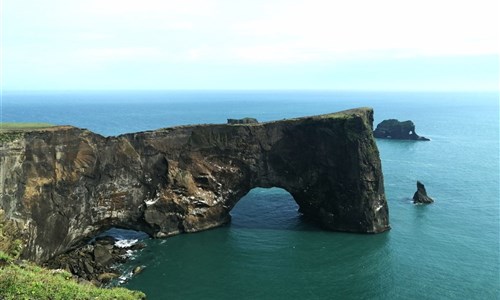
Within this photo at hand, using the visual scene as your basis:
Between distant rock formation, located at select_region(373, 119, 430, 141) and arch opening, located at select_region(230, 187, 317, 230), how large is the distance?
7301 cm

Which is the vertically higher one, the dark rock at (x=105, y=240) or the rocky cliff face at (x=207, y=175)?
the rocky cliff face at (x=207, y=175)

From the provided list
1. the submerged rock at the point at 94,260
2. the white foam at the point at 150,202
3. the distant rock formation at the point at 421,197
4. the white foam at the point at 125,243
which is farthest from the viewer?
the distant rock formation at the point at 421,197

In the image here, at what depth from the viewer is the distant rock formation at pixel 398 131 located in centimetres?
12006

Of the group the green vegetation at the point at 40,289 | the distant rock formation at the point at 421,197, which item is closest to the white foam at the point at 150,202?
the green vegetation at the point at 40,289

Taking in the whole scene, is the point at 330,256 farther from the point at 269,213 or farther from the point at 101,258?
the point at 101,258

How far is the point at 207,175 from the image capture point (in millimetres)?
46781

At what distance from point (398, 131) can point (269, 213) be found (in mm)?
82844

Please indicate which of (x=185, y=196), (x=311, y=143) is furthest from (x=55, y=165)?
(x=311, y=143)

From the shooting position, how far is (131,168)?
4272 centimetres

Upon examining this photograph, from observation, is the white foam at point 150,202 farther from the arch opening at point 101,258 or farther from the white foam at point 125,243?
the white foam at point 125,243

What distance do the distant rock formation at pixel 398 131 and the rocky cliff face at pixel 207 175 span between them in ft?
249

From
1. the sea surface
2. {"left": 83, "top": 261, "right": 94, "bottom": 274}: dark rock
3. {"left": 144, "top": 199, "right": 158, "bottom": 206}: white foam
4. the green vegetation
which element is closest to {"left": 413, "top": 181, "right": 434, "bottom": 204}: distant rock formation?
the sea surface

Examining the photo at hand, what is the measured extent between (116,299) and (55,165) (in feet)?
80.5

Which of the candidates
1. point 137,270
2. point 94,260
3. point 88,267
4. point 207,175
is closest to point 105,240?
point 94,260
